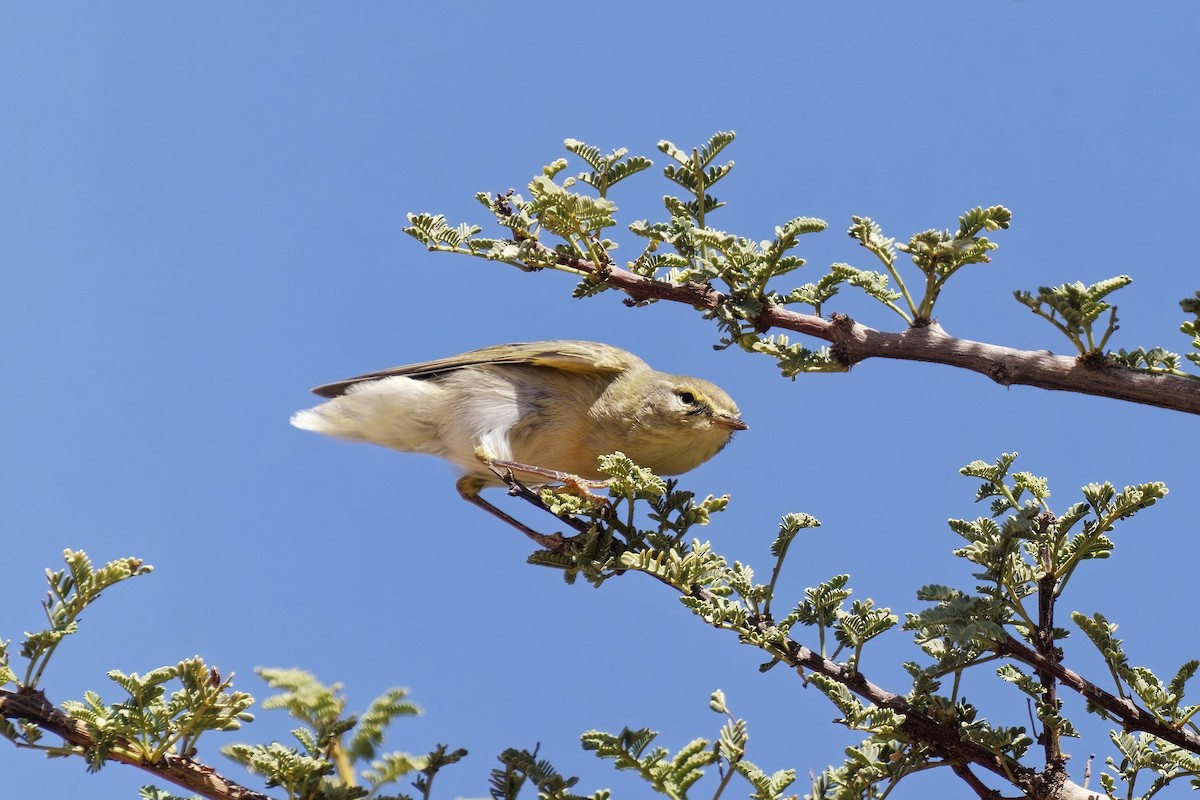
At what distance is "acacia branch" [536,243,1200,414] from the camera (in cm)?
301

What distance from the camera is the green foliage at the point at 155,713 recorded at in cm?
313

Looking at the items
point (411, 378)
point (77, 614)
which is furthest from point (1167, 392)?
point (411, 378)

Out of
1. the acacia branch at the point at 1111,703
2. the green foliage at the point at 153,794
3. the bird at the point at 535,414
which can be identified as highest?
the bird at the point at 535,414

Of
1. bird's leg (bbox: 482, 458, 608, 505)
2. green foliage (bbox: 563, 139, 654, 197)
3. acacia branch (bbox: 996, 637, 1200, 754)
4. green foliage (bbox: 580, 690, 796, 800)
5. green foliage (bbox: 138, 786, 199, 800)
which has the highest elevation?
green foliage (bbox: 563, 139, 654, 197)

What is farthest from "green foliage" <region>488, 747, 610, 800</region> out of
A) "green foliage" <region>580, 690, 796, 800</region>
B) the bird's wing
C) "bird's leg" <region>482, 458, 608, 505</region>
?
the bird's wing

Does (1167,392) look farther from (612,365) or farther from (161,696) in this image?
(612,365)

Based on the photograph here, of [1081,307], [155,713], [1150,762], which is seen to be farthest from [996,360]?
[155,713]

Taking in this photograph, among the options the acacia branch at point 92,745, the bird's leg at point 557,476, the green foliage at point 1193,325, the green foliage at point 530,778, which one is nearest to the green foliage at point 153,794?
the acacia branch at point 92,745

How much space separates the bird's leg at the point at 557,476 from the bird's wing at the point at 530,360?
657 millimetres

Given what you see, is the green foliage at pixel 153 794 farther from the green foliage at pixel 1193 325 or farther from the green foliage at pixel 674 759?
the green foliage at pixel 1193 325

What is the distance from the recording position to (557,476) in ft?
17.0

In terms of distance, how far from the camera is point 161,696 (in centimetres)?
320

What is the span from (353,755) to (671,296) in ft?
6.52

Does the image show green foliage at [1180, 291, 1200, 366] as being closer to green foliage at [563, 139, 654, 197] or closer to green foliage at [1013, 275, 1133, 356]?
green foliage at [1013, 275, 1133, 356]
